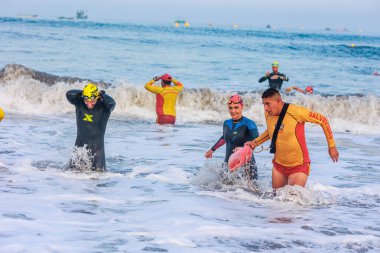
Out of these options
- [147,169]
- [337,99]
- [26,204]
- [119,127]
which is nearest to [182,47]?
[337,99]

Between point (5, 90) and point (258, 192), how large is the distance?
1571 centimetres

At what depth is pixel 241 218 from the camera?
8.30 meters

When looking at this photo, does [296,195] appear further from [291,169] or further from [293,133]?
[293,133]

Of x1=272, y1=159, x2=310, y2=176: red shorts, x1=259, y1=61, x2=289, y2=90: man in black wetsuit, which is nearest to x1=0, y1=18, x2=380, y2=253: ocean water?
x1=272, y1=159, x2=310, y2=176: red shorts

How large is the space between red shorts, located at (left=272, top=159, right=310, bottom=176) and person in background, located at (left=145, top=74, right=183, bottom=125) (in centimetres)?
748

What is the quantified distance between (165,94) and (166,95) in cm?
4

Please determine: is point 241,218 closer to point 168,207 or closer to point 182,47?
point 168,207

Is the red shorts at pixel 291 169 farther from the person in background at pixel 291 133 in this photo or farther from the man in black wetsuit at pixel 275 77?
the man in black wetsuit at pixel 275 77

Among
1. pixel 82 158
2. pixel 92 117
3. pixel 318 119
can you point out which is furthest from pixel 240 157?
pixel 82 158

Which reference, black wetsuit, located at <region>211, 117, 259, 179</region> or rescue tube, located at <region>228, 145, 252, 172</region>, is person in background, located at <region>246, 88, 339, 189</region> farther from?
black wetsuit, located at <region>211, 117, 259, 179</region>

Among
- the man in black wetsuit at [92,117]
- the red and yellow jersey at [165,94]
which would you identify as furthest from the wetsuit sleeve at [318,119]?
the red and yellow jersey at [165,94]

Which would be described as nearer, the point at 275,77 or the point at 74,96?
the point at 74,96

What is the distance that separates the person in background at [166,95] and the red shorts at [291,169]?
294 inches

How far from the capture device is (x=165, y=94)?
55.0 ft
